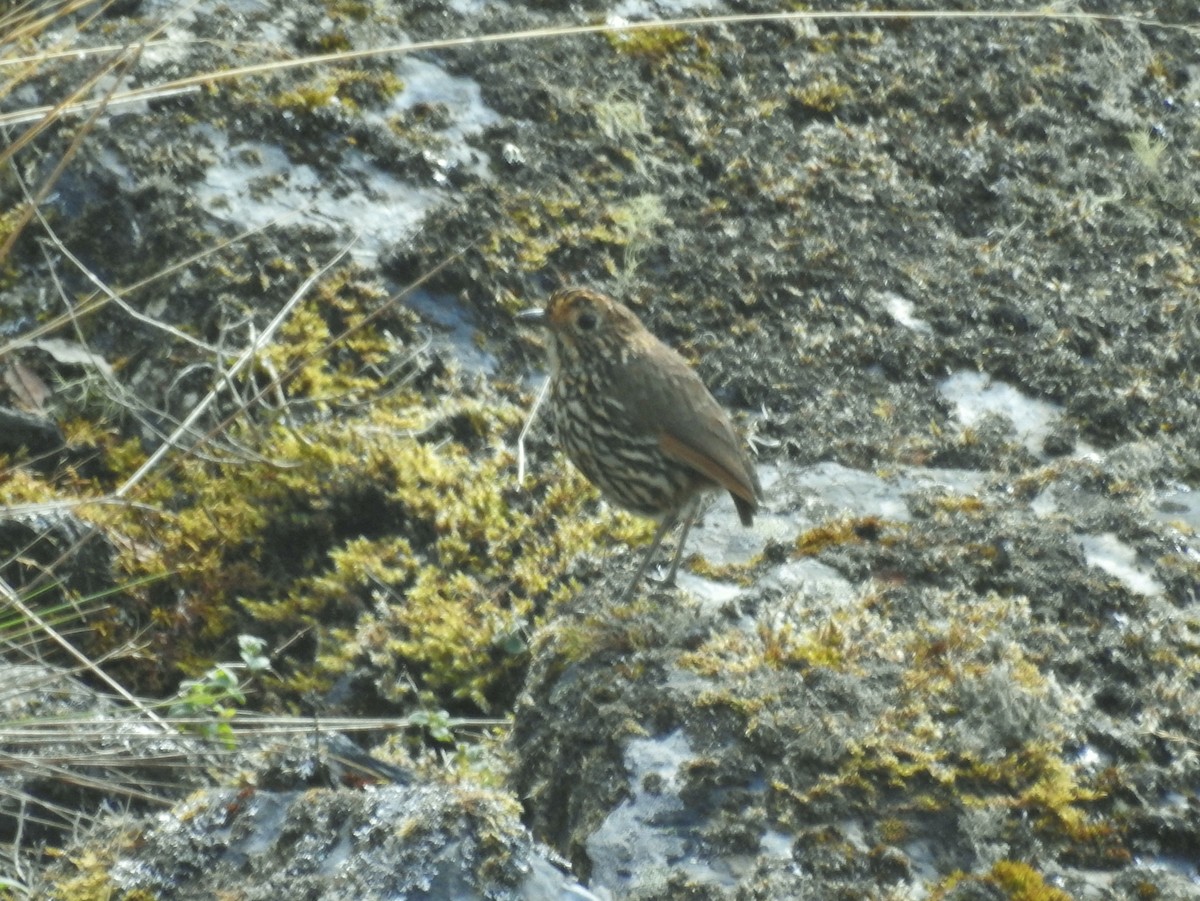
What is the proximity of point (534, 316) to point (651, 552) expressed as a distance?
2.77 feet

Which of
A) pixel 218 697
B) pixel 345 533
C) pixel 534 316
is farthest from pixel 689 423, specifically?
pixel 218 697

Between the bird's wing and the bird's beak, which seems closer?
the bird's wing

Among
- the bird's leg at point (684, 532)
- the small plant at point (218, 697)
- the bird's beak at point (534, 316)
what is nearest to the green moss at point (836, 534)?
the bird's leg at point (684, 532)

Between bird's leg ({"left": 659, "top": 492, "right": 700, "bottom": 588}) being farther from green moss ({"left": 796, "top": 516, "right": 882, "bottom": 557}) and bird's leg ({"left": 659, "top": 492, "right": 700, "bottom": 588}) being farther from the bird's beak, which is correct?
the bird's beak

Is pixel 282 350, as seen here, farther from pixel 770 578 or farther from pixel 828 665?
pixel 828 665

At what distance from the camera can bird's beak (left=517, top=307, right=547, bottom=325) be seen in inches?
179

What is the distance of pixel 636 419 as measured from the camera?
4355 mm

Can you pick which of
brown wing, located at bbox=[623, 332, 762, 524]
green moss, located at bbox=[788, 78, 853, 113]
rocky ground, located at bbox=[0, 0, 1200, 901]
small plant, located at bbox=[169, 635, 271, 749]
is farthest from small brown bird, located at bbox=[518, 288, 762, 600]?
green moss, located at bbox=[788, 78, 853, 113]

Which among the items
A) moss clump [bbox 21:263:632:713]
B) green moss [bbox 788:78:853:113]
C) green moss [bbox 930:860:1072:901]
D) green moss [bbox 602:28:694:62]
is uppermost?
green moss [bbox 602:28:694:62]

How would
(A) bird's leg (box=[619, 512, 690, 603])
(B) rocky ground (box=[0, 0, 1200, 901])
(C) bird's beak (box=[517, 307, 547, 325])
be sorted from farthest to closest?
(C) bird's beak (box=[517, 307, 547, 325]) → (A) bird's leg (box=[619, 512, 690, 603]) → (B) rocky ground (box=[0, 0, 1200, 901])

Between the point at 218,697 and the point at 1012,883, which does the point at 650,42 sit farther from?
the point at 1012,883

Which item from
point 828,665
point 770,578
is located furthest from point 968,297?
point 828,665

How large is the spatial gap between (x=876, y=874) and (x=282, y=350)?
250 centimetres

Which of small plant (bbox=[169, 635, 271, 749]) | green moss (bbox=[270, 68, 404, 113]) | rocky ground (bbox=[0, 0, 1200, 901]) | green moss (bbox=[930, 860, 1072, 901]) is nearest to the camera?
green moss (bbox=[930, 860, 1072, 901])
